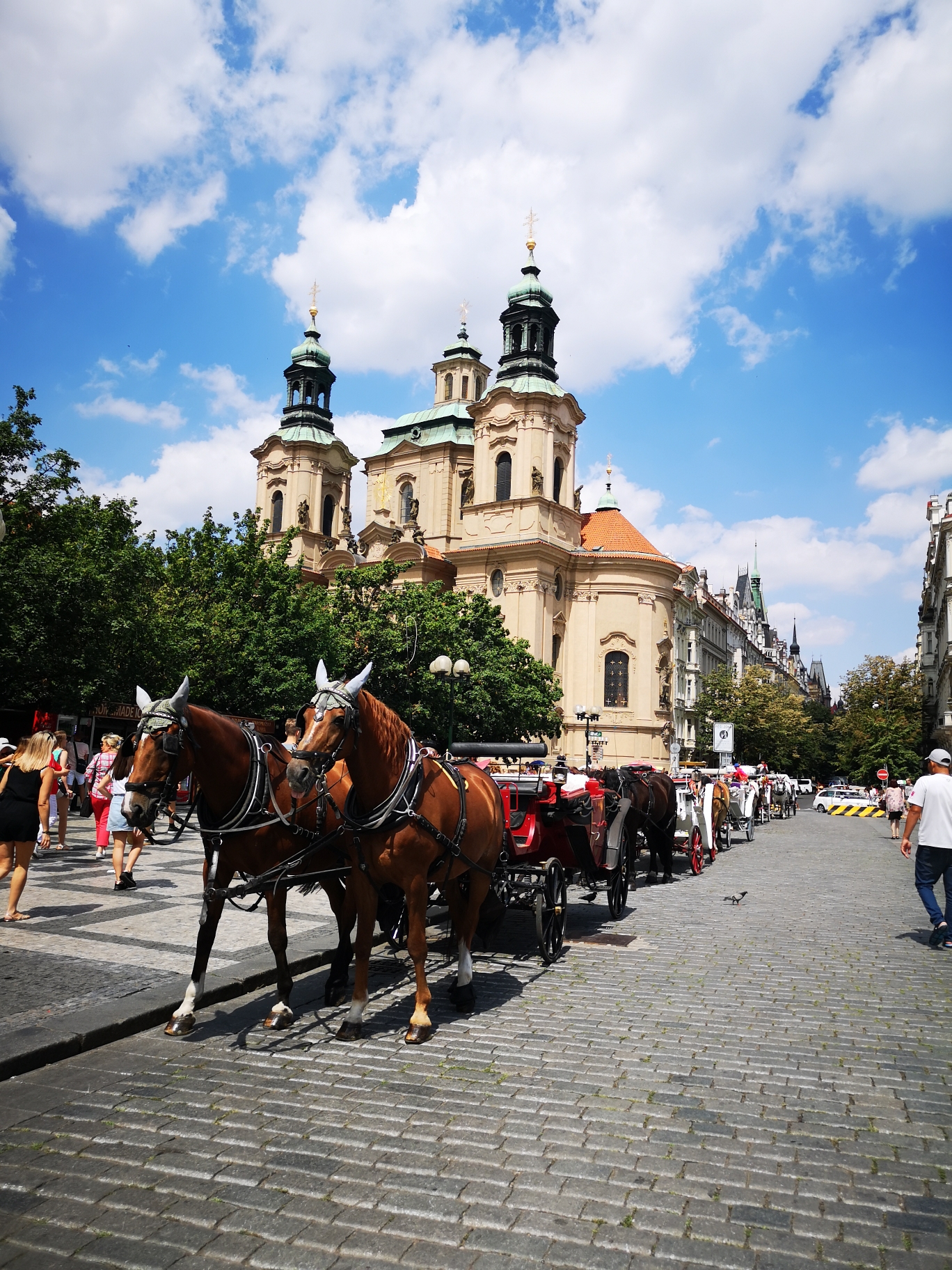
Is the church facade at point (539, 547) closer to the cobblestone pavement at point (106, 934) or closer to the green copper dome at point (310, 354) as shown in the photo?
the green copper dome at point (310, 354)

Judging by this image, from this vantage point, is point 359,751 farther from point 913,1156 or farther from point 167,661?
point 167,661

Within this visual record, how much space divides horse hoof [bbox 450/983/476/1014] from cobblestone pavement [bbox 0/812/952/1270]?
0.26 feet

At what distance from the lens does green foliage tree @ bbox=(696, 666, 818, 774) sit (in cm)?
6669

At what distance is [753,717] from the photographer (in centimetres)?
6669

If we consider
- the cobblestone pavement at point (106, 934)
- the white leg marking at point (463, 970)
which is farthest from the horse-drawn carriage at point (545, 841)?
the cobblestone pavement at point (106, 934)

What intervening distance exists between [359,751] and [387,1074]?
6.70ft

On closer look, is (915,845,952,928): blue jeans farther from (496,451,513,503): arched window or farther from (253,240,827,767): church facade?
(496,451,513,503): arched window

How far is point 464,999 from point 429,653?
1085 inches

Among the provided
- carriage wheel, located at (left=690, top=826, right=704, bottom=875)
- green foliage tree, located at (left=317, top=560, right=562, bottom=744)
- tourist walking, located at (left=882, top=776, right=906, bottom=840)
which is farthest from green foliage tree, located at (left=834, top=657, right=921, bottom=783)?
carriage wheel, located at (left=690, top=826, right=704, bottom=875)

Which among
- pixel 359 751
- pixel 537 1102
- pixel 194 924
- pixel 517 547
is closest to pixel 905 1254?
pixel 537 1102

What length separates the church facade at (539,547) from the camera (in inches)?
2036

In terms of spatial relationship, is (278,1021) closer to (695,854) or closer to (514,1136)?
(514,1136)

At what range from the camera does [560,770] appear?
10.3 m

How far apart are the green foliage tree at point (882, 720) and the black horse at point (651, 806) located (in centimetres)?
4956
